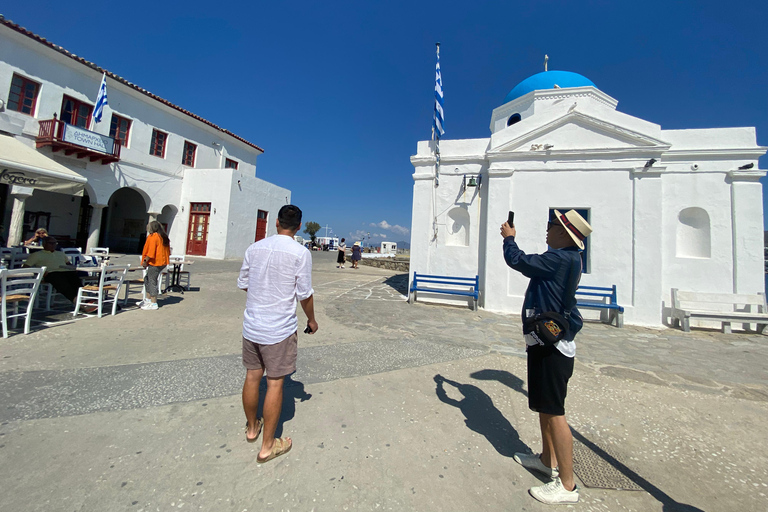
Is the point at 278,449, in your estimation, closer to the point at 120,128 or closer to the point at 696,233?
the point at 696,233

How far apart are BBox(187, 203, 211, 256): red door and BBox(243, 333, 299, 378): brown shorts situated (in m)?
19.8

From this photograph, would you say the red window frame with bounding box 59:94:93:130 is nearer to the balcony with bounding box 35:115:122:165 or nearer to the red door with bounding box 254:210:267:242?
the balcony with bounding box 35:115:122:165

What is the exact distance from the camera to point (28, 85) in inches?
520

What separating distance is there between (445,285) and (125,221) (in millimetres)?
22543

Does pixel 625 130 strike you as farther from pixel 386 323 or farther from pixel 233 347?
pixel 233 347

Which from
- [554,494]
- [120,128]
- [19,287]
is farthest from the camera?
[120,128]

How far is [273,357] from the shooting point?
2357mm

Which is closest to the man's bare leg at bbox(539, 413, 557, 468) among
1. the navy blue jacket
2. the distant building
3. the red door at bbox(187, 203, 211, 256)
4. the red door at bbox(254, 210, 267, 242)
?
the navy blue jacket

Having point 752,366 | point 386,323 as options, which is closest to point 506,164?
point 386,323

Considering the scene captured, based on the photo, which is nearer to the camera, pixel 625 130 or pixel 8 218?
pixel 625 130

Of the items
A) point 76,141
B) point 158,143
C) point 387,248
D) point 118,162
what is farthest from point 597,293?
point 387,248

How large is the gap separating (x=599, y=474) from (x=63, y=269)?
8132 millimetres

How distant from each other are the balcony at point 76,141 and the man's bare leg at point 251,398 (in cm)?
1742

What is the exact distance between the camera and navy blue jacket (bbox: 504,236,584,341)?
2.18 metres
